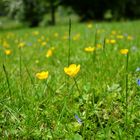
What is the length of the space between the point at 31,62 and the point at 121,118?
3174mm

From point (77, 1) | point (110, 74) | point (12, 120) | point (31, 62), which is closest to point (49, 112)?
point (12, 120)

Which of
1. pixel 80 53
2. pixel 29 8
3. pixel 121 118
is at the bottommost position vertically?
pixel 29 8

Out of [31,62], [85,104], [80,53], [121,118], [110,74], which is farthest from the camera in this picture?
[80,53]

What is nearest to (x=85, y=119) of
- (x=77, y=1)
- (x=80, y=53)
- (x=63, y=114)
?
(x=63, y=114)

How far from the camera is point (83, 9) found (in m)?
28.3

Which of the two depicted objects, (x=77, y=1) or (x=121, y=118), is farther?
(x=77, y=1)

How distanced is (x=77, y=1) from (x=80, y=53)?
2229cm

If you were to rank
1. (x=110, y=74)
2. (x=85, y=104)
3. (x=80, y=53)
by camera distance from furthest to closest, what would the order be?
1. (x=80, y=53)
2. (x=110, y=74)
3. (x=85, y=104)

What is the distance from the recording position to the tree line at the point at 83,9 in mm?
27359

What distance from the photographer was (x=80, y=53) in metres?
5.96

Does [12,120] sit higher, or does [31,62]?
[12,120]

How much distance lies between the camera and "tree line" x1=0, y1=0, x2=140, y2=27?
27359 millimetres

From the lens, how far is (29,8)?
27750 millimetres

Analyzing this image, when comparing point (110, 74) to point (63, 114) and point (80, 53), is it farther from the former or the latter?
point (80, 53)
